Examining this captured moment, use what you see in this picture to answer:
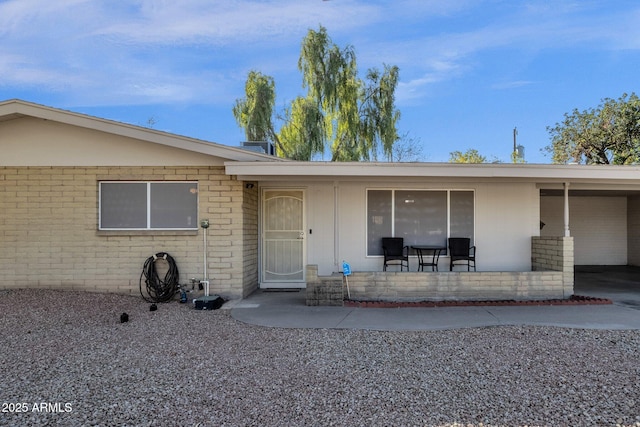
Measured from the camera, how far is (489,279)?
22.8ft

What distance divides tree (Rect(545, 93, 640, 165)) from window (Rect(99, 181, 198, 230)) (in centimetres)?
2033

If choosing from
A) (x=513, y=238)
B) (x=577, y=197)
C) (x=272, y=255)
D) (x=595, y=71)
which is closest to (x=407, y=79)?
(x=577, y=197)

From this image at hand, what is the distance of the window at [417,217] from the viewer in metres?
8.16

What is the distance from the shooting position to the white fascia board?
669cm

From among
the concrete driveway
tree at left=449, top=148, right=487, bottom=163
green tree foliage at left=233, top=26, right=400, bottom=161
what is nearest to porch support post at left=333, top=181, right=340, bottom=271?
the concrete driveway

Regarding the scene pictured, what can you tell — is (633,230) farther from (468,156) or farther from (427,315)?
(468,156)

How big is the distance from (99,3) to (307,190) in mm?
7961

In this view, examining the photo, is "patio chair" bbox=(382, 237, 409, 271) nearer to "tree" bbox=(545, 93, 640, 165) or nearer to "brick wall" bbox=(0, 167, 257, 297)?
"brick wall" bbox=(0, 167, 257, 297)

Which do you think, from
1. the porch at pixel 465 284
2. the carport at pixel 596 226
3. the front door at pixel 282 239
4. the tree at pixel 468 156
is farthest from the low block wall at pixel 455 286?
the tree at pixel 468 156

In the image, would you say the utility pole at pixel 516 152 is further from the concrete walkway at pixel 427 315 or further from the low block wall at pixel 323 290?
the low block wall at pixel 323 290

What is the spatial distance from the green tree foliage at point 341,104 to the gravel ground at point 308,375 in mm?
13173

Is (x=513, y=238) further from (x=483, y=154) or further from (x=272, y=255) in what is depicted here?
(x=483, y=154)

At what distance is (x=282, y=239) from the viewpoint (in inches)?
330

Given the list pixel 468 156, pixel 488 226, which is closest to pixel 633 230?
pixel 488 226
